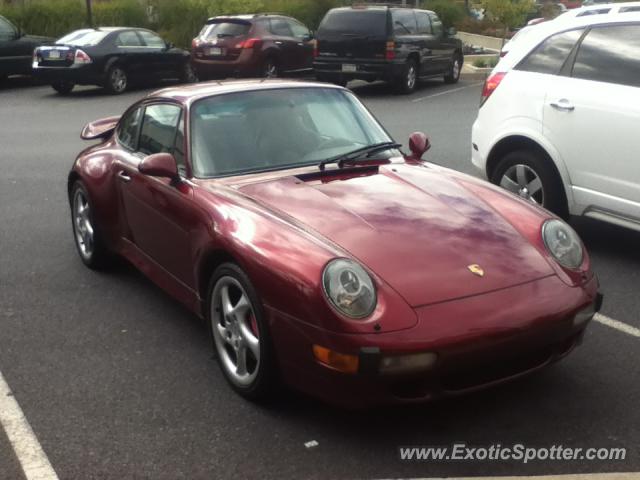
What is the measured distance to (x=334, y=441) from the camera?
3877mm

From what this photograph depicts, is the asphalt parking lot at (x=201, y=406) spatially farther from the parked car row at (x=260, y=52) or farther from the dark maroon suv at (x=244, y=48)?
the dark maroon suv at (x=244, y=48)

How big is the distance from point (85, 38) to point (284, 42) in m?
4.32

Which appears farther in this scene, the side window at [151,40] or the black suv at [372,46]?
the side window at [151,40]

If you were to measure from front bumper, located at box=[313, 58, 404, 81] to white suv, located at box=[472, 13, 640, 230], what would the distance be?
10.7m

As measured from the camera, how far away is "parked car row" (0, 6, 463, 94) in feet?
59.3

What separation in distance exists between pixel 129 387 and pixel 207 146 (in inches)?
56.0

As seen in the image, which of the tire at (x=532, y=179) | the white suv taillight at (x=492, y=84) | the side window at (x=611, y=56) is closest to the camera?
the side window at (x=611, y=56)

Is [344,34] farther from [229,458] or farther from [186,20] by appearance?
[229,458]

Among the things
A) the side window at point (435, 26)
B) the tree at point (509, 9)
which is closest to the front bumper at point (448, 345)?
the side window at point (435, 26)

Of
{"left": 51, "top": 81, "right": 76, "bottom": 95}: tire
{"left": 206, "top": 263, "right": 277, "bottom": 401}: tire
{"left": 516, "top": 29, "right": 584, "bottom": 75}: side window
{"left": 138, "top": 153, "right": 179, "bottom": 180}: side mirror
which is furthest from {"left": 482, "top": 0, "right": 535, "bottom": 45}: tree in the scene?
{"left": 206, "top": 263, "right": 277, "bottom": 401}: tire

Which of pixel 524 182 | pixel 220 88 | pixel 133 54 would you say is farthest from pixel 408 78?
pixel 220 88

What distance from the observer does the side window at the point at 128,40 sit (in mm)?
19356

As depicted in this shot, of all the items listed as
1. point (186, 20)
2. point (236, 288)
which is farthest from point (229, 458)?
point (186, 20)

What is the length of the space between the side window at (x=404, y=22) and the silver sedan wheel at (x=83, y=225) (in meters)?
12.6
